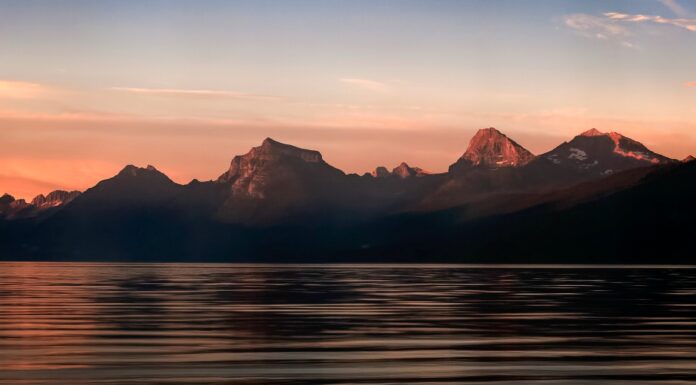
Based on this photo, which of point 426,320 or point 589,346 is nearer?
point 589,346

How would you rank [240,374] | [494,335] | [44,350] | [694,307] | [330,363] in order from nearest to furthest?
[240,374]
[330,363]
[44,350]
[494,335]
[694,307]

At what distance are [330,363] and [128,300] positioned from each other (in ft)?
156

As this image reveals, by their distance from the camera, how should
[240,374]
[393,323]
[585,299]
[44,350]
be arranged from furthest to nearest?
[585,299], [393,323], [44,350], [240,374]

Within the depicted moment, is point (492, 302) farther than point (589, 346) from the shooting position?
Yes

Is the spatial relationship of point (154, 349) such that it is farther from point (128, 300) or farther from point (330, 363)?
point (128, 300)

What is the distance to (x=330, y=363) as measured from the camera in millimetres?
35750

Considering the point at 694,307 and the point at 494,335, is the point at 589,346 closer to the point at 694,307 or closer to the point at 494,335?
the point at 494,335

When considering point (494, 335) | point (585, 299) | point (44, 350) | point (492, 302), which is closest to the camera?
point (44, 350)

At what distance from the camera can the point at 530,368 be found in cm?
3412

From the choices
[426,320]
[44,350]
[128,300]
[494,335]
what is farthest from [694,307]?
[44,350]

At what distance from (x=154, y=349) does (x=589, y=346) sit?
48.7 ft

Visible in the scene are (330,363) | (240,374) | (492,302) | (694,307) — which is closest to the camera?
(240,374)

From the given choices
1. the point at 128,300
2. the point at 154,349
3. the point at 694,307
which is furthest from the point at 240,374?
the point at 128,300

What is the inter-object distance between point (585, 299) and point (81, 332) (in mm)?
44254
